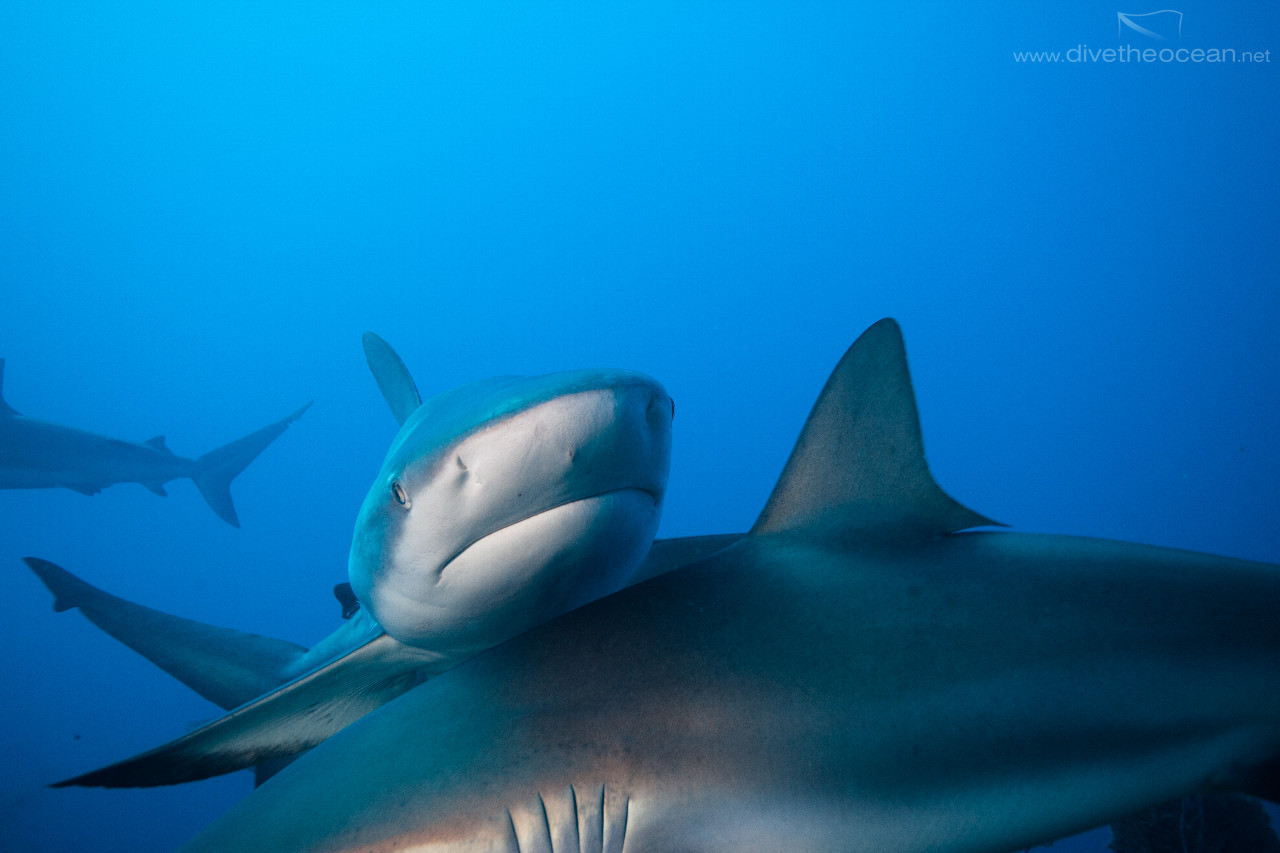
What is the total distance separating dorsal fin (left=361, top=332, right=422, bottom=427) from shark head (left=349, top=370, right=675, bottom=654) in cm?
156

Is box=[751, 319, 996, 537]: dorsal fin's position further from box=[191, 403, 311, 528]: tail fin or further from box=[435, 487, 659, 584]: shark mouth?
box=[191, 403, 311, 528]: tail fin

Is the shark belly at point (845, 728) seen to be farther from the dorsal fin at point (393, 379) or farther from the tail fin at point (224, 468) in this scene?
the tail fin at point (224, 468)

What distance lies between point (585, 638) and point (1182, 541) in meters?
44.6

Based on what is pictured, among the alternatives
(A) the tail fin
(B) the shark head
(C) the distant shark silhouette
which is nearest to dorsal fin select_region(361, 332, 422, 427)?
(B) the shark head

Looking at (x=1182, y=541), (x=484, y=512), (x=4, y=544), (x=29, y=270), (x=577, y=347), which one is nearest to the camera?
(x=484, y=512)

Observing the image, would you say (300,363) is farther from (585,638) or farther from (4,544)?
(585,638)

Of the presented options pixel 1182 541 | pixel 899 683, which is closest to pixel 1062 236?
pixel 1182 541

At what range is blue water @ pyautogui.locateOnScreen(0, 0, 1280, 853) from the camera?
36750mm

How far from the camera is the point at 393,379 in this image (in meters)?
3.09

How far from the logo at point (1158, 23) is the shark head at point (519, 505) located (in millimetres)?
42408

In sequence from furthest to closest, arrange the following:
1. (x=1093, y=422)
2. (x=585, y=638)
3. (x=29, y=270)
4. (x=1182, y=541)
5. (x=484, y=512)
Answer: (x=29, y=270) → (x=1093, y=422) → (x=1182, y=541) → (x=484, y=512) → (x=585, y=638)

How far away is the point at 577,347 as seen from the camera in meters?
54.1

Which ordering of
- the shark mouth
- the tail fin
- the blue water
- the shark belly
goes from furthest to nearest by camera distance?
the blue water → the tail fin → the shark mouth → the shark belly

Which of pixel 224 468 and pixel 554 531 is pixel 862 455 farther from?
pixel 224 468
